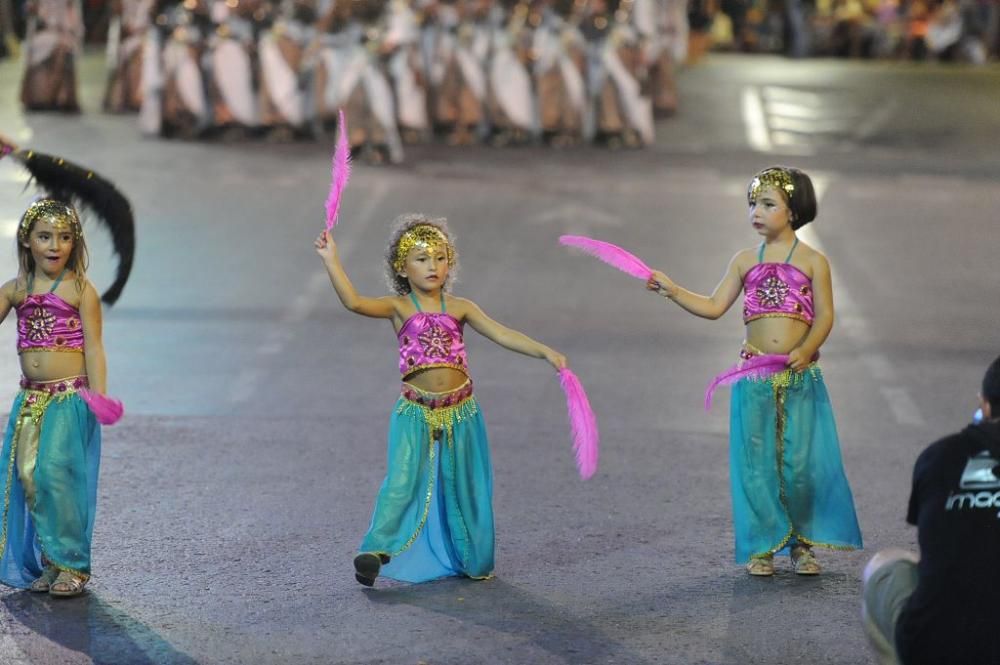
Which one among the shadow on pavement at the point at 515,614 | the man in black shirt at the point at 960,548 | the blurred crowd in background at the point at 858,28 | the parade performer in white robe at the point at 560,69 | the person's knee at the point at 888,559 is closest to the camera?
the man in black shirt at the point at 960,548

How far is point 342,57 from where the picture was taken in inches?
786

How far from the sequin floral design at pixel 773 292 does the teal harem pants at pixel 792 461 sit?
289 millimetres

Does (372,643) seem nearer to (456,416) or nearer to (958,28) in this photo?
(456,416)

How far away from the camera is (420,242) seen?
7.05 m

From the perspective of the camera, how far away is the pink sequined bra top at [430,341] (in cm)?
703

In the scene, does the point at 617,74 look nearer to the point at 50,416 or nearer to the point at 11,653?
the point at 50,416

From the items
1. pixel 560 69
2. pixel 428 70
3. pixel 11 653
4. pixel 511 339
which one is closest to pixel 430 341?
pixel 511 339

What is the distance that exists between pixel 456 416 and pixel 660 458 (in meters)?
2.33

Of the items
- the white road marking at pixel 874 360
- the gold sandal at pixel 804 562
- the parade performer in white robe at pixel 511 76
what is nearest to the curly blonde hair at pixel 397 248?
the gold sandal at pixel 804 562

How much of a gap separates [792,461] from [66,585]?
2918 mm

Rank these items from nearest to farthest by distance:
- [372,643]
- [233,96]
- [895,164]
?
[372,643]
[895,164]
[233,96]

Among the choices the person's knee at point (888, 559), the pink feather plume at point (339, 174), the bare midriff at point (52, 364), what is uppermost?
the pink feather plume at point (339, 174)

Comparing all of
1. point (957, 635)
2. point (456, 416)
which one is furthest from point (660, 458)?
point (957, 635)

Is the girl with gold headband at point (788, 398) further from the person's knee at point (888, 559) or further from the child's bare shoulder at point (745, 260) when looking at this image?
the person's knee at point (888, 559)
